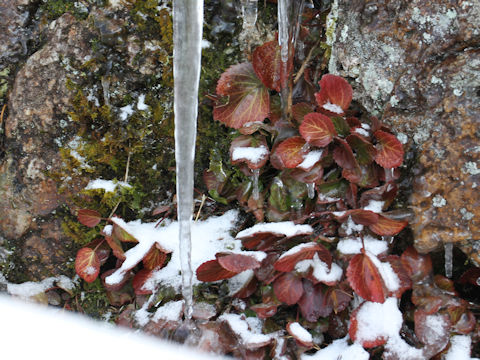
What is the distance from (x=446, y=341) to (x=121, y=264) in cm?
112

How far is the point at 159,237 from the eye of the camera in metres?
1.61

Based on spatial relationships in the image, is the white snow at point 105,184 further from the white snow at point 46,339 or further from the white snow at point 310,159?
the white snow at point 46,339

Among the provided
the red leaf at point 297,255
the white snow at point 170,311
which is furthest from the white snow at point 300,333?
the white snow at point 170,311

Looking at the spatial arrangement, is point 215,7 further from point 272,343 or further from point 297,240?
point 272,343

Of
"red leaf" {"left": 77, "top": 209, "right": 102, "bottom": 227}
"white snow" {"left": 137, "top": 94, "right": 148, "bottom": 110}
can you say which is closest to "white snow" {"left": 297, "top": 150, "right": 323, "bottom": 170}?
"white snow" {"left": 137, "top": 94, "right": 148, "bottom": 110}

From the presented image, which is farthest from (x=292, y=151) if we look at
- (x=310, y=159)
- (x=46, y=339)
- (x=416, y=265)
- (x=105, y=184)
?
(x=46, y=339)

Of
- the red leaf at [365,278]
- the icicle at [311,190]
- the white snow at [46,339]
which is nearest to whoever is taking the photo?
the white snow at [46,339]

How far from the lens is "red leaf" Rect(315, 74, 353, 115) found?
1324 millimetres

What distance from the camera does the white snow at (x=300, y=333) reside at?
50.5 inches

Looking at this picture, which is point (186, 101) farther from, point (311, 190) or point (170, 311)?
point (170, 311)

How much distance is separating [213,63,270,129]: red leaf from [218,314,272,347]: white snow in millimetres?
659

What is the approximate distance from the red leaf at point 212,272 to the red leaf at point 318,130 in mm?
505

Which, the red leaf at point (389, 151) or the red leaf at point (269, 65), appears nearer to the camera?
the red leaf at point (389, 151)

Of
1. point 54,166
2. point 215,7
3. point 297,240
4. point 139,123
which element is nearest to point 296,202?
point 297,240
